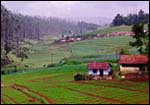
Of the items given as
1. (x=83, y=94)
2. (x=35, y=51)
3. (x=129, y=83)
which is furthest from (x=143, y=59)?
(x=35, y=51)

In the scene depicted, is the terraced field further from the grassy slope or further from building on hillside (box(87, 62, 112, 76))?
the grassy slope

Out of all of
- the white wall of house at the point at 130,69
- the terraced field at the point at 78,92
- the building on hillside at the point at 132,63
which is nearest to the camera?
the terraced field at the point at 78,92

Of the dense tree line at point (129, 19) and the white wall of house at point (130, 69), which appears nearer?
the white wall of house at point (130, 69)

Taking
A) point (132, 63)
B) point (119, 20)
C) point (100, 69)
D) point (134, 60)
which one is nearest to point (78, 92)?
point (100, 69)

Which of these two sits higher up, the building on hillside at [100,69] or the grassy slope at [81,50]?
the grassy slope at [81,50]

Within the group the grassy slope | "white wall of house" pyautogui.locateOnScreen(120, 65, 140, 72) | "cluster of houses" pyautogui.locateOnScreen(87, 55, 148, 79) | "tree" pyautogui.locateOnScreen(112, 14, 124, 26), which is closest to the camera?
"cluster of houses" pyautogui.locateOnScreen(87, 55, 148, 79)

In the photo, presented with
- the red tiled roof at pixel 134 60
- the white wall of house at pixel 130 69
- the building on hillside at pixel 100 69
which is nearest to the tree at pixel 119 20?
the red tiled roof at pixel 134 60

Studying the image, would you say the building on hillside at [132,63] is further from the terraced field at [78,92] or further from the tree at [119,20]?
the tree at [119,20]

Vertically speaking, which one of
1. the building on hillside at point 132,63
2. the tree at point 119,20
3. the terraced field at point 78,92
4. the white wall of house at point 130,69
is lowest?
the terraced field at point 78,92

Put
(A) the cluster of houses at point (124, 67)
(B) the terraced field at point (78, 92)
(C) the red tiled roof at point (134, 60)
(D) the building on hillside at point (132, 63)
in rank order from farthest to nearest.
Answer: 1. (A) the cluster of houses at point (124, 67)
2. (D) the building on hillside at point (132, 63)
3. (C) the red tiled roof at point (134, 60)
4. (B) the terraced field at point (78, 92)

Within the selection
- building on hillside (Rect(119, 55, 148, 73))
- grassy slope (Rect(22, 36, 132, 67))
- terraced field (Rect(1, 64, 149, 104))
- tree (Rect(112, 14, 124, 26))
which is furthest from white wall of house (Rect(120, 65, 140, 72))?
tree (Rect(112, 14, 124, 26))

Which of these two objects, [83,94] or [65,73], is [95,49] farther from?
[83,94]

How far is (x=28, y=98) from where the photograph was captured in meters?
45.3

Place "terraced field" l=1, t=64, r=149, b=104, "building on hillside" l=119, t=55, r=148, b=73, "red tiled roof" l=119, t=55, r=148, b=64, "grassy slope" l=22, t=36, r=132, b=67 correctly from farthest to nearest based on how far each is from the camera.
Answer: "grassy slope" l=22, t=36, r=132, b=67 < "building on hillside" l=119, t=55, r=148, b=73 < "red tiled roof" l=119, t=55, r=148, b=64 < "terraced field" l=1, t=64, r=149, b=104
